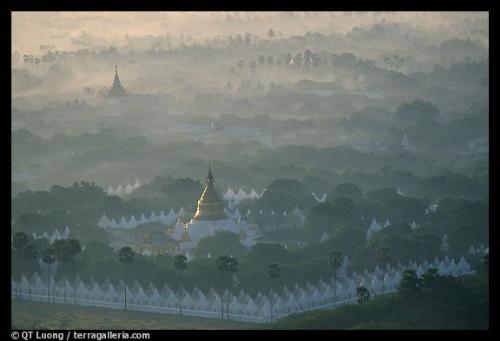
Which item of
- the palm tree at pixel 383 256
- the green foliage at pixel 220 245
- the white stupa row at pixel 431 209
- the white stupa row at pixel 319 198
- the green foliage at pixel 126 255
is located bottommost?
the green foliage at pixel 126 255

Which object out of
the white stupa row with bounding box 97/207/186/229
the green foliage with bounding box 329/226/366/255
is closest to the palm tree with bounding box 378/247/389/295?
the green foliage with bounding box 329/226/366/255

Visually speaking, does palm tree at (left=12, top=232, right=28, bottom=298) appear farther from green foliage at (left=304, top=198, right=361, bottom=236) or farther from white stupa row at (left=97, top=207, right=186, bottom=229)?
green foliage at (left=304, top=198, right=361, bottom=236)

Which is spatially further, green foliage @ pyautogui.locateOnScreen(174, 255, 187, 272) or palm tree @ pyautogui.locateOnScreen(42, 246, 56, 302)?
palm tree @ pyautogui.locateOnScreen(42, 246, 56, 302)

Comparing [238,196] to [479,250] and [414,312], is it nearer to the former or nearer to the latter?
[479,250]

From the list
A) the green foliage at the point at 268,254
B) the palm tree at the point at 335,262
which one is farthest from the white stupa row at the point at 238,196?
the palm tree at the point at 335,262

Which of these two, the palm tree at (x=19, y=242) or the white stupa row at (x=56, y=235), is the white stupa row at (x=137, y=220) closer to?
the white stupa row at (x=56, y=235)
